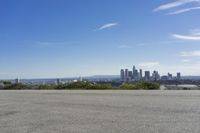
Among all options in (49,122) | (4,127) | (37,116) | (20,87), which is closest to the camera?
(4,127)

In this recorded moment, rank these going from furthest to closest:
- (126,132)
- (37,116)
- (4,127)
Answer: (37,116)
(4,127)
(126,132)

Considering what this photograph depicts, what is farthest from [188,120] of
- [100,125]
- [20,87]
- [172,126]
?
[20,87]

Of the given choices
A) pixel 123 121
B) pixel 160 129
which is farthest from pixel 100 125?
pixel 160 129

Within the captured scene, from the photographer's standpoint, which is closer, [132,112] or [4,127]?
[4,127]

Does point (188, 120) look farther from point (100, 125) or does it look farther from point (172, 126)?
point (100, 125)

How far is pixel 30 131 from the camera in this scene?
25.8ft

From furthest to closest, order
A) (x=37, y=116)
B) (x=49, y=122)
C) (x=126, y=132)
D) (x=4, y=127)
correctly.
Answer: (x=37, y=116) < (x=49, y=122) < (x=4, y=127) < (x=126, y=132)

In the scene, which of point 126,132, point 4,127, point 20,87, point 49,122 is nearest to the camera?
point 126,132

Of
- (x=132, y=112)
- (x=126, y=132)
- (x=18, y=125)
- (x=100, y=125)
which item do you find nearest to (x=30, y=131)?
(x=18, y=125)

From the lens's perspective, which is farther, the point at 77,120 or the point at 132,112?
the point at 132,112

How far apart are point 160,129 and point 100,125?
1657 mm

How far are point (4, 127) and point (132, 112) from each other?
4346mm

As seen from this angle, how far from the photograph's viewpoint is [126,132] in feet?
24.2

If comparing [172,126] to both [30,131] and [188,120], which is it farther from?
[30,131]
